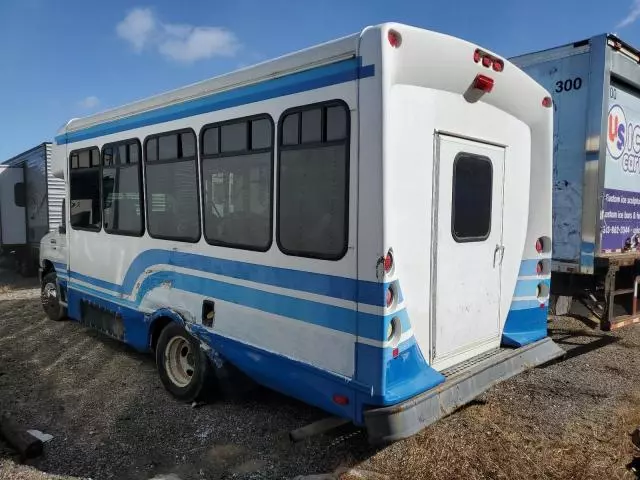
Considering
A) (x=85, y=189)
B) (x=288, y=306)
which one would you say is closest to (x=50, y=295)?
(x=85, y=189)

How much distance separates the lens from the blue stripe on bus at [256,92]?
3.08m

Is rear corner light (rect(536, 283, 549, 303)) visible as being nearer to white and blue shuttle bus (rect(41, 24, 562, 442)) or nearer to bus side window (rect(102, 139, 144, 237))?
white and blue shuttle bus (rect(41, 24, 562, 442))

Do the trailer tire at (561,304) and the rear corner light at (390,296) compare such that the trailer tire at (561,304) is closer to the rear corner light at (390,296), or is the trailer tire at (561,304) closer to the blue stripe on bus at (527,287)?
the blue stripe on bus at (527,287)

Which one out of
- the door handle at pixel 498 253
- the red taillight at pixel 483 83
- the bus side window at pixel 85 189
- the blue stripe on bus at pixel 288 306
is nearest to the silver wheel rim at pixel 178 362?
the blue stripe on bus at pixel 288 306

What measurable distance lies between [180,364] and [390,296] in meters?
2.45

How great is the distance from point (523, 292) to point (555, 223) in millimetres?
1730

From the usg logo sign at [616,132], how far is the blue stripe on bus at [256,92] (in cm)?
384

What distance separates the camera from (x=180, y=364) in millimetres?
4691

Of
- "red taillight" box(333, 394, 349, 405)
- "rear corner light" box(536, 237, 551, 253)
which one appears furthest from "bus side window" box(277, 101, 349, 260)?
"rear corner light" box(536, 237, 551, 253)

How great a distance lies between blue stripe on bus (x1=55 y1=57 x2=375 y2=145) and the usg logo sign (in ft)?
12.6

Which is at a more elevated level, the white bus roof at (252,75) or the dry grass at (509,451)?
the white bus roof at (252,75)

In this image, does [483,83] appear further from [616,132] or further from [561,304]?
[561,304]

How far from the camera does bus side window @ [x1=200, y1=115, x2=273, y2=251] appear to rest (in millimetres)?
3660

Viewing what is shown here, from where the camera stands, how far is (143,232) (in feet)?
16.1
